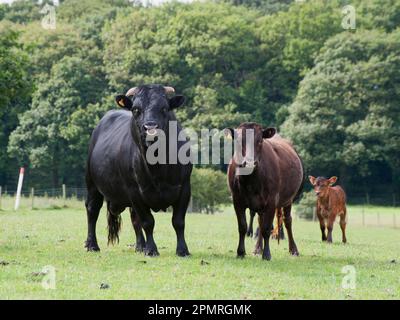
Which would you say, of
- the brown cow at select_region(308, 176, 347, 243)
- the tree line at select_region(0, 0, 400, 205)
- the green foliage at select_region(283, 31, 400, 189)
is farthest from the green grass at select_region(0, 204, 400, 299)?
the green foliage at select_region(283, 31, 400, 189)

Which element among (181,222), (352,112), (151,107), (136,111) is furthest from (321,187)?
(352,112)

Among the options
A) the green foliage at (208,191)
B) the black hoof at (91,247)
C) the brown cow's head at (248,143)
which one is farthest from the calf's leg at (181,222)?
the green foliage at (208,191)

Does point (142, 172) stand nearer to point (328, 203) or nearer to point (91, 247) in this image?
point (91, 247)

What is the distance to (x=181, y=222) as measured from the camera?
13766mm

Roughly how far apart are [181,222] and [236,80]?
59.1 m

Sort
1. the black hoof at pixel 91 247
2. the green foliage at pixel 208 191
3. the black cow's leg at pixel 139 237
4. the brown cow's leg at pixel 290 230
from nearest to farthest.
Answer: the black cow's leg at pixel 139 237, the black hoof at pixel 91 247, the brown cow's leg at pixel 290 230, the green foliage at pixel 208 191

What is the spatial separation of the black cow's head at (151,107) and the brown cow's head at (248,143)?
3.38 feet

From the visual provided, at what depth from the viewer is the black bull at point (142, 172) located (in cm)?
1335

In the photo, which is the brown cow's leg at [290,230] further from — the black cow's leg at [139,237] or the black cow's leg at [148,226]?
the black cow's leg at [148,226]

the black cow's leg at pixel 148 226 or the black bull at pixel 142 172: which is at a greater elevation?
the black bull at pixel 142 172

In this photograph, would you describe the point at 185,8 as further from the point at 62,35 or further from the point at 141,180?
the point at 141,180

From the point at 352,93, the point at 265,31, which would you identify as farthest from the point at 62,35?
the point at 352,93

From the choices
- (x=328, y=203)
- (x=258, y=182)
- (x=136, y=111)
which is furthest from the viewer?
(x=328, y=203)

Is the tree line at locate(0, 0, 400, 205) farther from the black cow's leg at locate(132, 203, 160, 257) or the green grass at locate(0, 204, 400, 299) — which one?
the black cow's leg at locate(132, 203, 160, 257)
